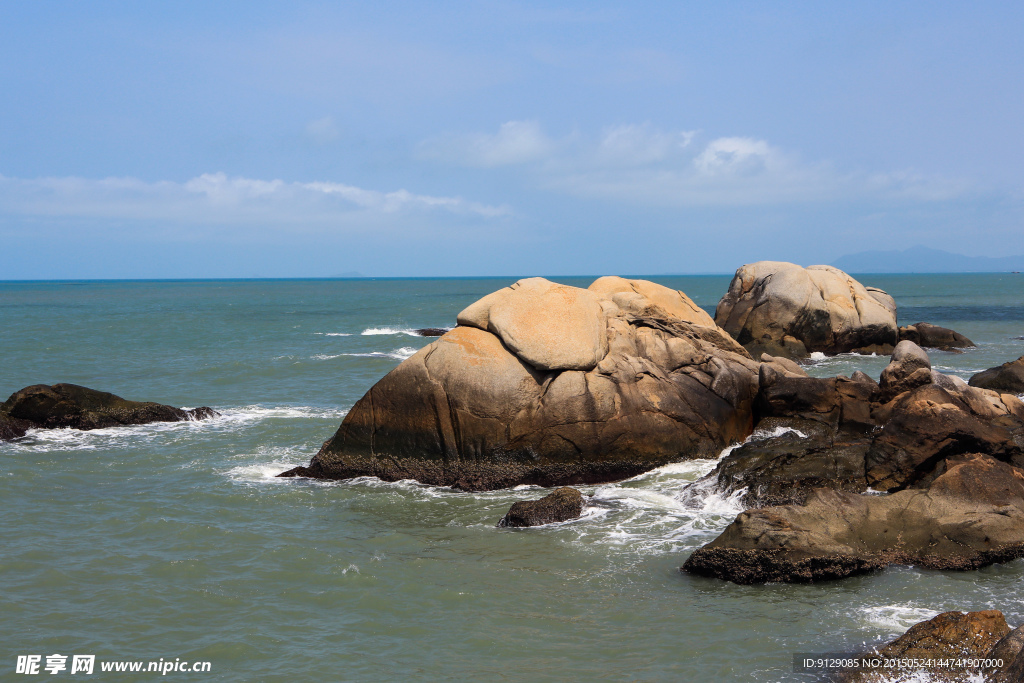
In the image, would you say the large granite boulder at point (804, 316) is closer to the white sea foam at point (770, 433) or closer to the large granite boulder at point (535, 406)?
the white sea foam at point (770, 433)

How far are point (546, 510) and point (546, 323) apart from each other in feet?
11.8

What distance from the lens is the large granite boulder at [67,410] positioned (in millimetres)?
17484

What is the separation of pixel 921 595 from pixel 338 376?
812 inches

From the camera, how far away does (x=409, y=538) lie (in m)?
10.5

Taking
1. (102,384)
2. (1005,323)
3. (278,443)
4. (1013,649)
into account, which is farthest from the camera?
(1005,323)

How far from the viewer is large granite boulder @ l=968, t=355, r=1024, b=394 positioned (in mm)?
18844

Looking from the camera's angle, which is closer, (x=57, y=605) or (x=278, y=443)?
(x=57, y=605)

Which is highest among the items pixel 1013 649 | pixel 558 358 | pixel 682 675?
pixel 558 358

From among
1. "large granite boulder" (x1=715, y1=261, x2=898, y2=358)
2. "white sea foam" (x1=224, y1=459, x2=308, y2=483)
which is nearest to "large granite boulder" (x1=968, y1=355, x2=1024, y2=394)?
"large granite boulder" (x1=715, y1=261, x2=898, y2=358)

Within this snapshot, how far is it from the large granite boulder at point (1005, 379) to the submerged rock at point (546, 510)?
13.0 metres

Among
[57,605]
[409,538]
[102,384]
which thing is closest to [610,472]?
[409,538]

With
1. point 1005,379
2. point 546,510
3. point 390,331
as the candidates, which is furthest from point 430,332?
point 546,510

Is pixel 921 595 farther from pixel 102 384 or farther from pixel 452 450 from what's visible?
pixel 102 384

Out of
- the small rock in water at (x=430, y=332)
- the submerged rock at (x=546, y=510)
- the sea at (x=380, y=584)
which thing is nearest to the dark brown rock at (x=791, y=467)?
the sea at (x=380, y=584)
